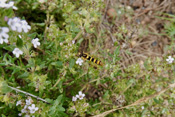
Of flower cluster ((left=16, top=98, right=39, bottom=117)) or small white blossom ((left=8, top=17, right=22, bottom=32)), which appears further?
flower cluster ((left=16, top=98, right=39, bottom=117))

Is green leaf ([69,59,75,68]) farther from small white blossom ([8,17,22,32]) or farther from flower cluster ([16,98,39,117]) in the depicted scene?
small white blossom ([8,17,22,32])

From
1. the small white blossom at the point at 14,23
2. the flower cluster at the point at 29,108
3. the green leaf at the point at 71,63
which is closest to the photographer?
the small white blossom at the point at 14,23

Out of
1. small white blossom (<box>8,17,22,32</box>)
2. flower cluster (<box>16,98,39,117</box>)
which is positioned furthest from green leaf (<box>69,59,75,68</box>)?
small white blossom (<box>8,17,22,32</box>)

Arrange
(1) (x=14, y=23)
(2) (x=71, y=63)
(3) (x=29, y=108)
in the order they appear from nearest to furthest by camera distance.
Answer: (1) (x=14, y=23)
(3) (x=29, y=108)
(2) (x=71, y=63)

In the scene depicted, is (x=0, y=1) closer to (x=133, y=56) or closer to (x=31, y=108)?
(x=31, y=108)

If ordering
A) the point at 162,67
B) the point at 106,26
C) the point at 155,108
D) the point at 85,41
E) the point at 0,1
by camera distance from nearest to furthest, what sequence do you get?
the point at 0,1 → the point at 162,67 → the point at 155,108 → the point at 85,41 → the point at 106,26

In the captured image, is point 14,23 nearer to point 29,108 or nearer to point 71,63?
point 71,63

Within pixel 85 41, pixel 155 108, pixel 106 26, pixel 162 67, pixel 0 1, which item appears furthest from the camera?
pixel 106 26

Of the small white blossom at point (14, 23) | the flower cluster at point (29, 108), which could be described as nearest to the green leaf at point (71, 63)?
the flower cluster at point (29, 108)

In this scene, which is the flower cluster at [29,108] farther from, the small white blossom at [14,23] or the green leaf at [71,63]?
the small white blossom at [14,23]

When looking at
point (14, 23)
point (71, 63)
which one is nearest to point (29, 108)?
point (71, 63)


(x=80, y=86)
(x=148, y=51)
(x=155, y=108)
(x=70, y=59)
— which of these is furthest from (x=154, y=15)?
(x=70, y=59)
